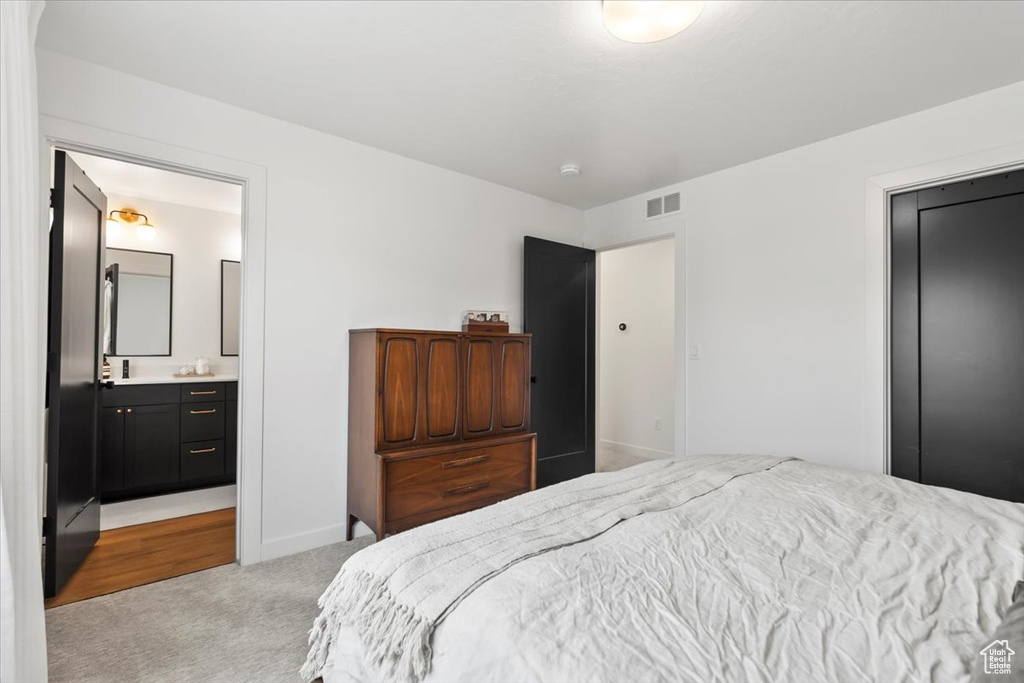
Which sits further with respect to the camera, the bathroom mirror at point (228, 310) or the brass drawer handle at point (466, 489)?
the bathroom mirror at point (228, 310)

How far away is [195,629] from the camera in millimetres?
2078

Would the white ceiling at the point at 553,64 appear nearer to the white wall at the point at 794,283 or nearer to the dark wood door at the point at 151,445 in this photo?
the white wall at the point at 794,283

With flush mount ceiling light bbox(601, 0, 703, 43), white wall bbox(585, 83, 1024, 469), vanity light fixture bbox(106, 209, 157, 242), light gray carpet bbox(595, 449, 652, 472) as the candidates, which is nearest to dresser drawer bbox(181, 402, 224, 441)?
vanity light fixture bbox(106, 209, 157, 242)

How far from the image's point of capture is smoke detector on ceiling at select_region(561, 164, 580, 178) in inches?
137

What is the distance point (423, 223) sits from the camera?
3529 mm

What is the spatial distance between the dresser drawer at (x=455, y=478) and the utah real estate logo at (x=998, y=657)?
242 cm

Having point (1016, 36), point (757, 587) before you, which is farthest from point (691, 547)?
point (1016, 36)

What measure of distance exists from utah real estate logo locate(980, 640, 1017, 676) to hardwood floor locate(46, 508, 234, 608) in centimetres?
317

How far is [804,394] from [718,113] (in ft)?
5.97

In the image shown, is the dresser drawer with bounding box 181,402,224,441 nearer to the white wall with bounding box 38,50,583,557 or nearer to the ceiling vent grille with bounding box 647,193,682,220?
the white wall with bounding box 38,50,583,557

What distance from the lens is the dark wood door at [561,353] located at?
4.06 metres

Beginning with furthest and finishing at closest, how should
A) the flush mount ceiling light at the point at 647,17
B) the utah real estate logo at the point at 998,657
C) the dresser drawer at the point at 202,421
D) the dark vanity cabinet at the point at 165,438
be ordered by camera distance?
the dresser drawer at the point at 202,421 → the dark vanity cabinet at the point at 165,438 → the flush mount ceiling light at the point at 647,17 → the utah real estate logo at the point at 998,657

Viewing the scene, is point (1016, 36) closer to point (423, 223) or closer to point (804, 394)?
point (804, 394)

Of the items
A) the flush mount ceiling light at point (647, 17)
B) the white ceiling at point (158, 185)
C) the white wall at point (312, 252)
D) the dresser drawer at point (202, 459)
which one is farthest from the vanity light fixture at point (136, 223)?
the flush mount ceiling light at point (647, 17)
